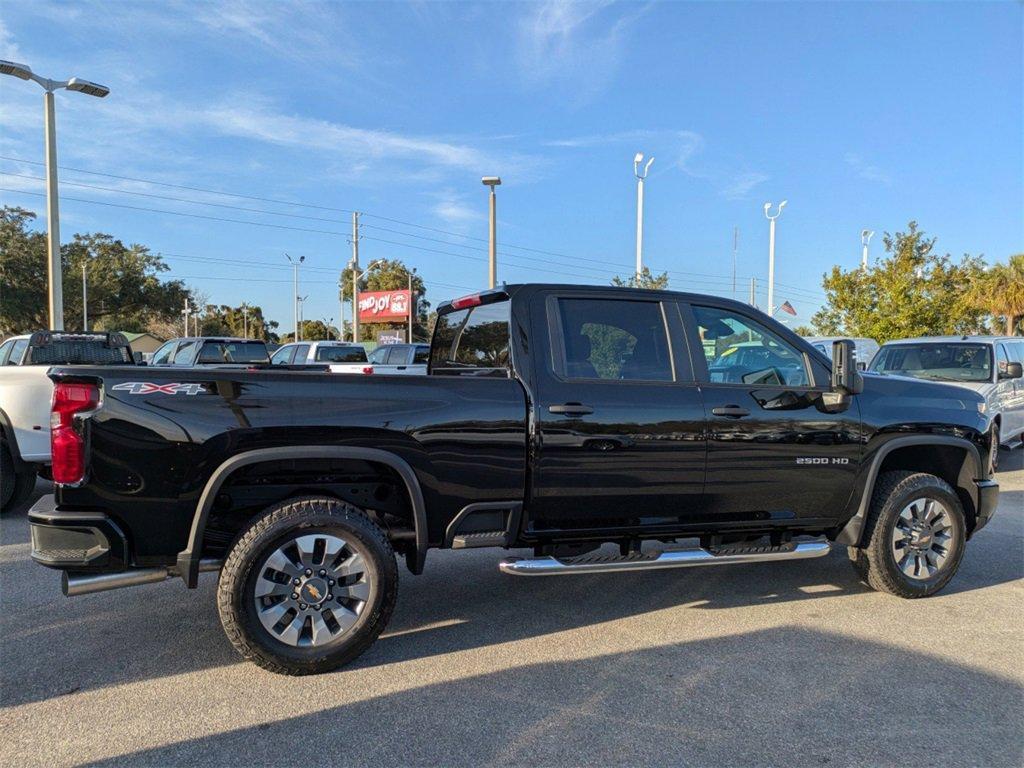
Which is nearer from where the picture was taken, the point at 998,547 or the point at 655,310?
the point at 655,310

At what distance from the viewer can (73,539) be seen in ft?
10.7

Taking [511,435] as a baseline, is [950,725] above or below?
below

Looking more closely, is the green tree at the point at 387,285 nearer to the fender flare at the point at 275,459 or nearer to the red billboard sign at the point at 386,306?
the red billboard sign at the point at 386,306

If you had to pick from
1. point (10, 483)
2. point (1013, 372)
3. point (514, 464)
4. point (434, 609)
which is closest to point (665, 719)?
point (514, 464)

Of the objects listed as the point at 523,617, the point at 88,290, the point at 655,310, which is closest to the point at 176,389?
the point at 523,617

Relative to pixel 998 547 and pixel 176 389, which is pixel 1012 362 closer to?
pixel 998 547

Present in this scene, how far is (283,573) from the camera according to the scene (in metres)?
3.44

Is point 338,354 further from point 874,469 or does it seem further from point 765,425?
point 874,469

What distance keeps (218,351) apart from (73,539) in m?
12.3

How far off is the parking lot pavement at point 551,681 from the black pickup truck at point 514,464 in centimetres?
35

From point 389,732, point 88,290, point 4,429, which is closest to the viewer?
point 389,732

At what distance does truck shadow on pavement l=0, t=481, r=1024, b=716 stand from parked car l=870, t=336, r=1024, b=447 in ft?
17.1

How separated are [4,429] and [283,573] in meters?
4.88

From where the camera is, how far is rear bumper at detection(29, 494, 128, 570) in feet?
10.6
